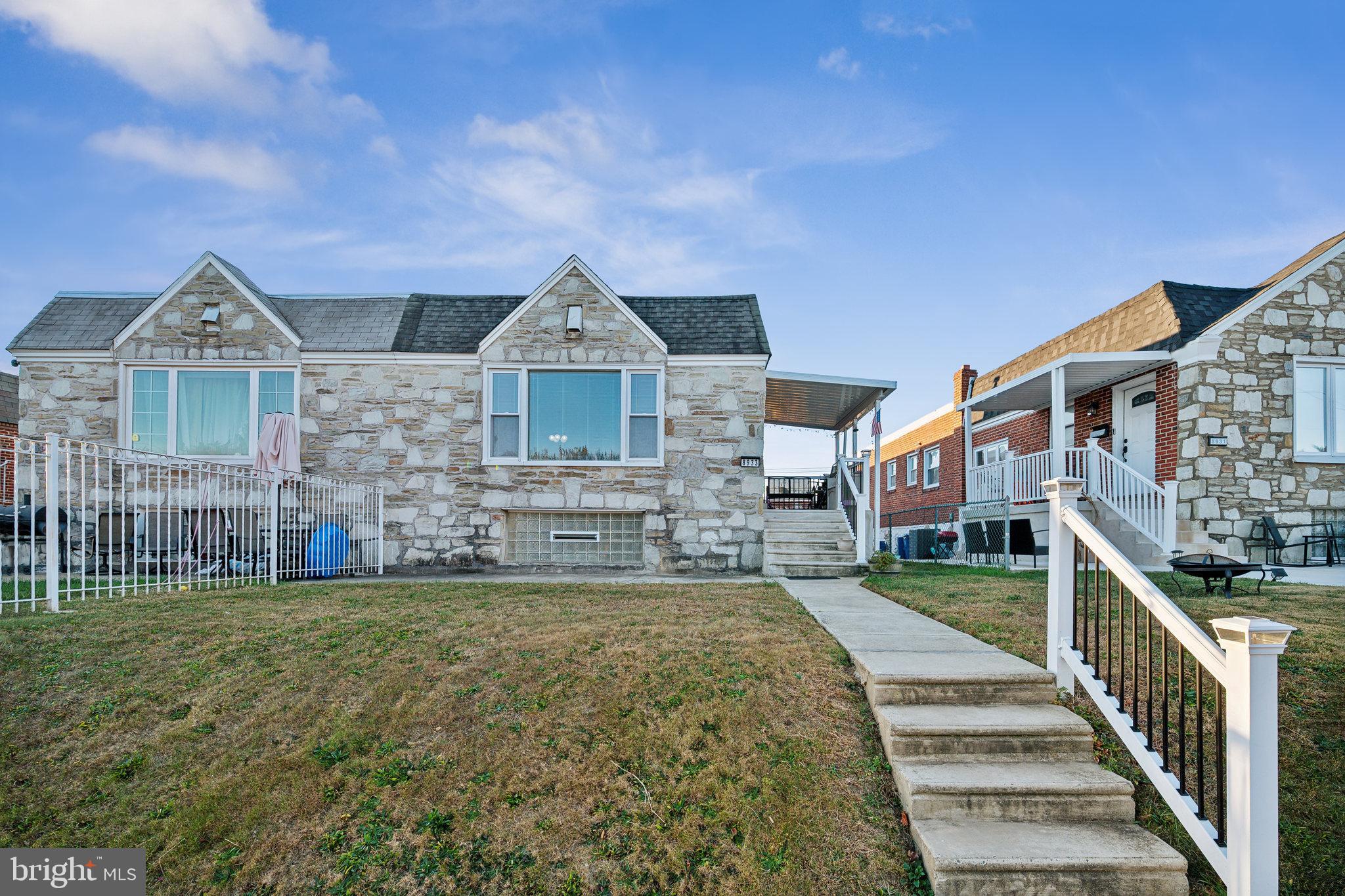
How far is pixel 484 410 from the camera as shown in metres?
12.9

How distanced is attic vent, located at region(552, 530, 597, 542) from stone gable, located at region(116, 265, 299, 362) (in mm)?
5692

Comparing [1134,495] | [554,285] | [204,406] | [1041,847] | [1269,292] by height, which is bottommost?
[1041,847]

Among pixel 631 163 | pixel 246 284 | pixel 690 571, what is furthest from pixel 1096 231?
pixel 246 284

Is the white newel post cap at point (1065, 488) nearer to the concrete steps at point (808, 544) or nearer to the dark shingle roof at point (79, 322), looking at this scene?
the concrete steps at point (808, 544)

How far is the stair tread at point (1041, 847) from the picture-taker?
135 inches

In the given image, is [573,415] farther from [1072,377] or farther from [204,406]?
[1072,377]

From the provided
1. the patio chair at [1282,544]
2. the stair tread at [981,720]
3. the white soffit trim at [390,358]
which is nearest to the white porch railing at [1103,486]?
the patio chair at [1282,544]

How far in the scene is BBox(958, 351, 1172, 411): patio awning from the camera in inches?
495

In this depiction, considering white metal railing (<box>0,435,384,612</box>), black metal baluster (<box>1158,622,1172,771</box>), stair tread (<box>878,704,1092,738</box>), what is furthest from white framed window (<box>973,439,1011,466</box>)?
black metal baluster (<box>1158,622,1172,771</box>)

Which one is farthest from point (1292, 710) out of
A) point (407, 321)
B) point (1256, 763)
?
point (407, 321)

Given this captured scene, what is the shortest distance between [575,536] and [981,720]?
9.25m

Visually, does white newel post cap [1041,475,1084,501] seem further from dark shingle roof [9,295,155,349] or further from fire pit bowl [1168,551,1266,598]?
dark shingle roof [9,295,155,349]

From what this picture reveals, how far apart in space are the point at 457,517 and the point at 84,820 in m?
9.08

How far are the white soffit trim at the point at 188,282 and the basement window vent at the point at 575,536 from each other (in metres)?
5.80
